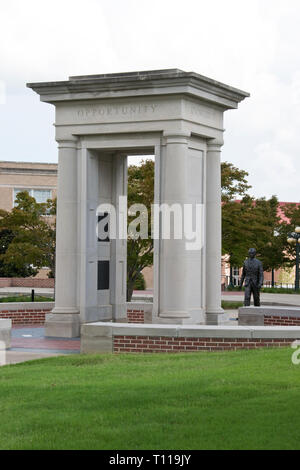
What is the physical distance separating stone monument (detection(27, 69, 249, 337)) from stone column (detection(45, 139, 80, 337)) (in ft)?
0.08

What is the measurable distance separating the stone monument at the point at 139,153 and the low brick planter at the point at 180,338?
3.47m

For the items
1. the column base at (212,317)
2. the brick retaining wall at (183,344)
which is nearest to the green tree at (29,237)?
the column base at (212,317)

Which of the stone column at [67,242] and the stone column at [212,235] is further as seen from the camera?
the stone column at [212,235]

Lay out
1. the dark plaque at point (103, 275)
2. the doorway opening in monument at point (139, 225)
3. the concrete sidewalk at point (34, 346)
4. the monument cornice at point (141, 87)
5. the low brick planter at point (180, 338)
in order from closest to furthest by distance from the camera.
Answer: the low brick planter at point (180, 338) < the concrete sidewalk at point (34, 346) < the monument cornice at point (141, 87) < the dark plaque at point (103, 275) < the doorway opening in monument at point (139, 225)

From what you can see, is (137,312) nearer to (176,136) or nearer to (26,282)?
(176,136)

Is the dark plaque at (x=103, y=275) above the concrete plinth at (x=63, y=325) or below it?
above

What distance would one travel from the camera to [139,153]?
817 inches

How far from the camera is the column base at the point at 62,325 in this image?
63.5 ft

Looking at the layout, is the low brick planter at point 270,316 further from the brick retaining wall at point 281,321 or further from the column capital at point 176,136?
the column capital at point 176,136

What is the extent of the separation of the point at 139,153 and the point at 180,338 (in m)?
7.20

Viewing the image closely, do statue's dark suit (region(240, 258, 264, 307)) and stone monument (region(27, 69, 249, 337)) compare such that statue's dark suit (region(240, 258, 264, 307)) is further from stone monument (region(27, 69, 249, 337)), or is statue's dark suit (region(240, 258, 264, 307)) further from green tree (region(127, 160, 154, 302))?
green tree (region(127, 160, 154, 302))

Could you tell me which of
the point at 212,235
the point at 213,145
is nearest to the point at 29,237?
the point at 212,235
